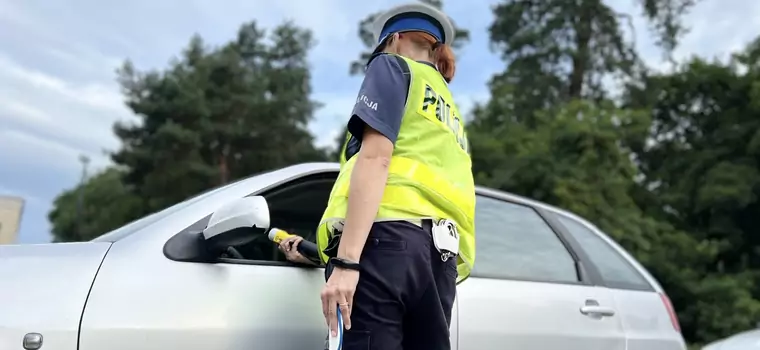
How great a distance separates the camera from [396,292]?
1.70 meters

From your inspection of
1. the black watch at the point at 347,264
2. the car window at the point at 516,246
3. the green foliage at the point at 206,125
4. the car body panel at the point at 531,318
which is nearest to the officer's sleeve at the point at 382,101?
the black watch at the point at 347,264

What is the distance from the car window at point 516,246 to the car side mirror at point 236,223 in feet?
3.44

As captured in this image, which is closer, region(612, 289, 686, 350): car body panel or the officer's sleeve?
the officer's sleeve

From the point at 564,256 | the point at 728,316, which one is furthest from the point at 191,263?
the point at 728,316

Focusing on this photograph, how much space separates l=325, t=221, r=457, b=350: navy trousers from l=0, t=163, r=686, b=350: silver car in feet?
1.72

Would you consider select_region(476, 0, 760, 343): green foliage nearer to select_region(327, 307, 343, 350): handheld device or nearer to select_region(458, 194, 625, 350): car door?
select_region(458, 194, 625, 350): car door

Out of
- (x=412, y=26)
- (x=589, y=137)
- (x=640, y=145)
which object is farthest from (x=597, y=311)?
(x=640, y=145)

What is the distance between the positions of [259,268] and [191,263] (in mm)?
233

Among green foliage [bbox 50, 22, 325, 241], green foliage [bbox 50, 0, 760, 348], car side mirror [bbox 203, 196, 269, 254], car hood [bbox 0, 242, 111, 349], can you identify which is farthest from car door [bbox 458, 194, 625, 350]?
green foliage [bbox 50, 22, 325, 241]

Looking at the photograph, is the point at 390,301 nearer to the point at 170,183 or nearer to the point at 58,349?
the point at 58,349

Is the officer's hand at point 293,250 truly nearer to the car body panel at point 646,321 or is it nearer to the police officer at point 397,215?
the police officer at point 397,215

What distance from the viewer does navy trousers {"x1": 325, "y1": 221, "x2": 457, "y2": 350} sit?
170 centimetres

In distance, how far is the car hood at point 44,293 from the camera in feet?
6.09

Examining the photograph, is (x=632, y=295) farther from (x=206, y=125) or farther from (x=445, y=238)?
(x=206, y=125)
